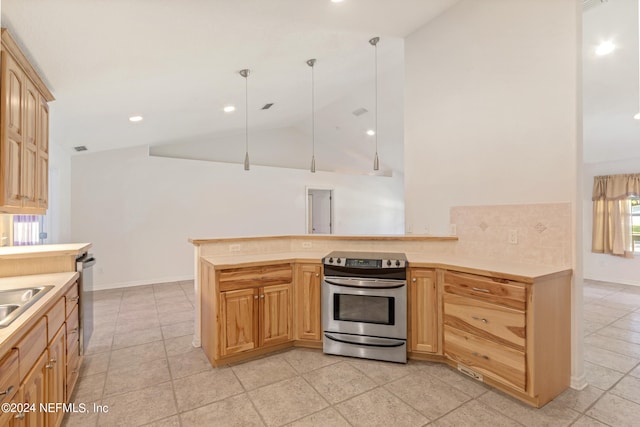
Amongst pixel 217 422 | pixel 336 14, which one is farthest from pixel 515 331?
pixel 336 14

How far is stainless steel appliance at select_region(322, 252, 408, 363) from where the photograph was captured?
2.55 metres

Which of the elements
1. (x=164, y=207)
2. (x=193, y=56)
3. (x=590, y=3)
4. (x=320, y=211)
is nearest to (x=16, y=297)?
(x=193, y=56)

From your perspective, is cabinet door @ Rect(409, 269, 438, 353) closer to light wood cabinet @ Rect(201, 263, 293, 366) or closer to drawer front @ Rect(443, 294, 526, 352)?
drawer front @ Rect(443, 294, 526, 352)

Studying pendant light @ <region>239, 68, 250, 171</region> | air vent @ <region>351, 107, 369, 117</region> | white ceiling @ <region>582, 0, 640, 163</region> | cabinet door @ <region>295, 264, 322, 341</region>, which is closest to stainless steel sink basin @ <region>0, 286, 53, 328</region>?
cabinet door @ <region>295, 264, 322, 341</region>

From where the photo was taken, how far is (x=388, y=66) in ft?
14.2

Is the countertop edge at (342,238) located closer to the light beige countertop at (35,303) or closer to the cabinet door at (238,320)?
the cabinet door at (238,320)

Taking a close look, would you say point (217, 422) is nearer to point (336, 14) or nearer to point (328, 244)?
point (328, 244)

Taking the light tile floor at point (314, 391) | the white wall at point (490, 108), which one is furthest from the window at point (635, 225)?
the white wall at point (490, 108)

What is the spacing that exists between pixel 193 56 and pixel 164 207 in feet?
12.5

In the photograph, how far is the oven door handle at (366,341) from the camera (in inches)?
100

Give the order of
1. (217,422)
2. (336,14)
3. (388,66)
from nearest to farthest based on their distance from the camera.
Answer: (217,422), (336,14), (388,66)

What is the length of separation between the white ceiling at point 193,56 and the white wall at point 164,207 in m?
0.51

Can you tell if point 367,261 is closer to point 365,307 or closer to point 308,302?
point 365,307

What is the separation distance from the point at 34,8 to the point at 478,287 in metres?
3.26
